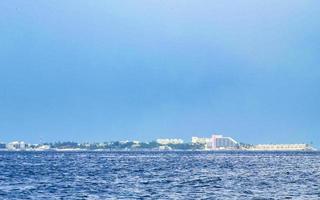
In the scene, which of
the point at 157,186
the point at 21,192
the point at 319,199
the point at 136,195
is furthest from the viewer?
the point at 157,186

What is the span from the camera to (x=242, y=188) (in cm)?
7156

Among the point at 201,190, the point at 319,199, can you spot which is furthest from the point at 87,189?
the point at 319,199

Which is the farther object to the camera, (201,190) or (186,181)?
(186,181)

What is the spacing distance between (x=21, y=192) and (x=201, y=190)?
1624 centimetres

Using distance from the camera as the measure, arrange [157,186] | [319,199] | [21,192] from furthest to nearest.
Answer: [157,186] < [21,192] < [319,199]

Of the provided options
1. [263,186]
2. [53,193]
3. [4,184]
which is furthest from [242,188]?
[4,184]

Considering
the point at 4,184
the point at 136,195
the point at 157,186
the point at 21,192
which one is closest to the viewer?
the point at 136,195

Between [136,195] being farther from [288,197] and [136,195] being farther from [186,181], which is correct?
[186,181]

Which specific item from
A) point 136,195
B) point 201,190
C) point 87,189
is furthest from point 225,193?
point 87,189

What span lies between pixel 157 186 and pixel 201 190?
6673 mm

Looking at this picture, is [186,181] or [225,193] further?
[186,181]

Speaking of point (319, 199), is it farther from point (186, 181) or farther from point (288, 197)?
point (186, 181)

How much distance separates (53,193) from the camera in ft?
219

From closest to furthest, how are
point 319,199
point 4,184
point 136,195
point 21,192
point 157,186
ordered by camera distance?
1. point 319,199
2. point 136,195
3. point 21,192
4. point 157,186
5. point 4,184
